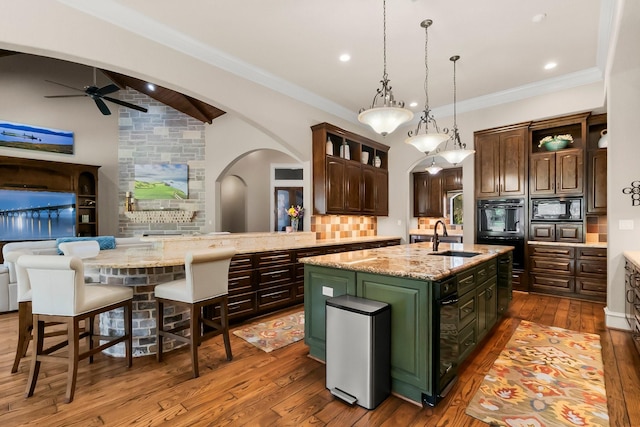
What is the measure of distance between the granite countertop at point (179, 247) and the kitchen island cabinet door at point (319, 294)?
3.93 feet

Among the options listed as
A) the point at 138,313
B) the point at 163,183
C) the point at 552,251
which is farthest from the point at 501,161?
the point at 163,183

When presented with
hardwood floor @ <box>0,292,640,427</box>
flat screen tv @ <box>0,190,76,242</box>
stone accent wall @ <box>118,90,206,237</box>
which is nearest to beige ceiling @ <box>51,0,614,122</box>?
hardwood floor @ <box>0,292,640,427</box>

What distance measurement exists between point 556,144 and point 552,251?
1654 mm

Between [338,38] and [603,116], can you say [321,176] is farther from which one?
[603,116]

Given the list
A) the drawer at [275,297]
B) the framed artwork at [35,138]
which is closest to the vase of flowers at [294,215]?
the drawer at [275,297]

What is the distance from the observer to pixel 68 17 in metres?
2.59

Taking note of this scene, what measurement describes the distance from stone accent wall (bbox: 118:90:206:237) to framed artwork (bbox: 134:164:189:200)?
0.42ft

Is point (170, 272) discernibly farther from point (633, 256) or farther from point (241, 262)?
point (633, 256)

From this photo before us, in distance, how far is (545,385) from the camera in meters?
2.21

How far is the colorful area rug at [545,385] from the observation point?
1.86 metres

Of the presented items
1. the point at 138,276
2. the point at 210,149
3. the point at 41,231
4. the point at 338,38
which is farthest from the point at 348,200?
the point at 41,231

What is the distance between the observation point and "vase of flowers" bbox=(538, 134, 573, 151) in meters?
4.56

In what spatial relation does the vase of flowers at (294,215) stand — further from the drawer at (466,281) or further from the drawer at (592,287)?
the drawer at (592,287)

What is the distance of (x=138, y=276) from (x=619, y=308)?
512 centimetres
